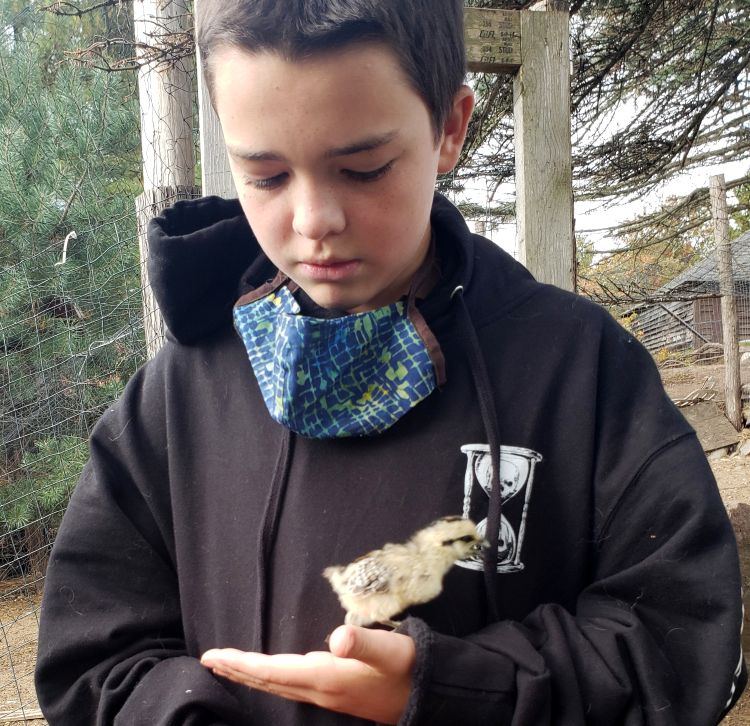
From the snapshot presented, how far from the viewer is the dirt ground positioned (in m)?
3.28

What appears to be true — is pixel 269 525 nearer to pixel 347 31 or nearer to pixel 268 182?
pixel 268 182

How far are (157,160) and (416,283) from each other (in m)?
1.60

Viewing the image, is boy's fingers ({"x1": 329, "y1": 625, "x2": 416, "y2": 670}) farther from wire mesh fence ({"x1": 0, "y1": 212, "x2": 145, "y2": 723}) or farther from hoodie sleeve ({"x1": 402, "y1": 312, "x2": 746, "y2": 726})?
wire mesh fence ({"x1": 0, "y1": 212, "x2": 145, "y2": 723})

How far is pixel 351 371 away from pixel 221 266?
0.98 ft

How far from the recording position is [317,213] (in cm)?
83

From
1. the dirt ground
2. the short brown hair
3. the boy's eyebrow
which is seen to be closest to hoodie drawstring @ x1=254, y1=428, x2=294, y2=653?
the boy's eyebrow

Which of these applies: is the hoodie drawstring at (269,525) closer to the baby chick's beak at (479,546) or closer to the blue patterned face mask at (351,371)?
the blue patterned face mask at (351,371)

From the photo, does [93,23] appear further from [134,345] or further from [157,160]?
[157,160]

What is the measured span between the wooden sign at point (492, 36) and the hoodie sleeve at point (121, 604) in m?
1.48

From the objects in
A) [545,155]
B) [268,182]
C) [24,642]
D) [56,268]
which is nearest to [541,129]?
[545,155]

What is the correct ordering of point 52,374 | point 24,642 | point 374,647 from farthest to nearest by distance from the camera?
point 52,374
point 24,642
point 374,647

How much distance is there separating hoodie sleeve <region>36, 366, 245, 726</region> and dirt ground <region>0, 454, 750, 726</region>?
9.09 feet

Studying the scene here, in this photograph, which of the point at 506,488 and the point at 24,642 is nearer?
the point at 506,488

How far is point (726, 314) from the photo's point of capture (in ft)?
26.4
